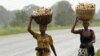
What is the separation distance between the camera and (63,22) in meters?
54.8

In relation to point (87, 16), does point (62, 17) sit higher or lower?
lower

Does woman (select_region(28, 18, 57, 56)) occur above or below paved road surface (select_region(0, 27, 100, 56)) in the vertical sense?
above

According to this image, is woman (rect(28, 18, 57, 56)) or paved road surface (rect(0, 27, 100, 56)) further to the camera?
paved road surface (rect(0, 27, 100, 56))

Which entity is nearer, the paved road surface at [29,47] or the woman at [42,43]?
the woman at [42,43]

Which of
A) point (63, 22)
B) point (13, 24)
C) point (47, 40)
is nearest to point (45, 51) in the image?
point (47, 40)

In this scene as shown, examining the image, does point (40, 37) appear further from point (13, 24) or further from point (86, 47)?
point (13, 24)

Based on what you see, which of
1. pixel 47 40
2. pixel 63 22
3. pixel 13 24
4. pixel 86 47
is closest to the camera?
pixel 47 40

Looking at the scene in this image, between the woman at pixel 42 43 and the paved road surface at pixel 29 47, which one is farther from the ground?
the woman at pixel 42 43

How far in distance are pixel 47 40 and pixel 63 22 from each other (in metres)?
46.1

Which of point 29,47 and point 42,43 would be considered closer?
point 42,43

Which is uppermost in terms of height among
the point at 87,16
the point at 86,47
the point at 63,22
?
the point at 87,16

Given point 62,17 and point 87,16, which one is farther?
point 62,17

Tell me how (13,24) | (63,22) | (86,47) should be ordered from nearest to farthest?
(86,47)
(13,24)
(63,22)

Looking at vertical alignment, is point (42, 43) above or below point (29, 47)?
above
